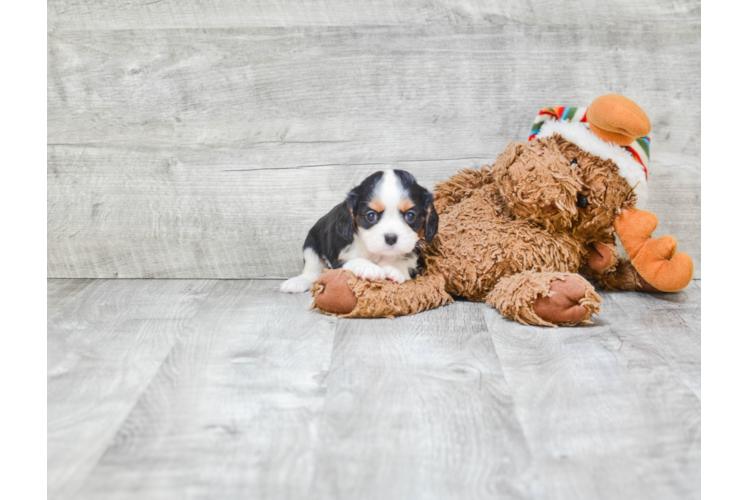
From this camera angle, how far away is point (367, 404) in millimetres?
1419

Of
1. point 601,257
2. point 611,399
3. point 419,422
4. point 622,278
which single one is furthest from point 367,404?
point 622,278

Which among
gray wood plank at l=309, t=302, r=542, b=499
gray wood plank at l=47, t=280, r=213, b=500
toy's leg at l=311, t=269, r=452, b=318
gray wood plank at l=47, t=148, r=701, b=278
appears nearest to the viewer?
gray wood plank at l=309, t=302, r=542, b=499

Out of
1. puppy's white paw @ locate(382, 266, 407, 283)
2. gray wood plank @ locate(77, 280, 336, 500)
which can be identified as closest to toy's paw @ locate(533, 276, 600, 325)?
puppy's white paw @ locate(382, 266, 407, 283)

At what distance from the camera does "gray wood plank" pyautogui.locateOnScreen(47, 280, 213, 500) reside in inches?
49.8

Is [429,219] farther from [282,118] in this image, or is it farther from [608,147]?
[282,118]

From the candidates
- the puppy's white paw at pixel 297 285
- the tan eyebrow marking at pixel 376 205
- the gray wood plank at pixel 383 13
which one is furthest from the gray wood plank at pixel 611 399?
the gray wood plank at pixel 383 13

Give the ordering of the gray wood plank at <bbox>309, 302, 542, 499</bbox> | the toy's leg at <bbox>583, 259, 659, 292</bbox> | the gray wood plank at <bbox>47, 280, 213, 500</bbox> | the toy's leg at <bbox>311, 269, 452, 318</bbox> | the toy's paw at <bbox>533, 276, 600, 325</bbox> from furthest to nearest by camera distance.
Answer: the toy's leg at <bbox>583, 259, 659, 292</bbox> < the toy's leg at <bbox>311, 269, 452, 318</bbox> < the toy's paw at <bbox>533, 276, 600, 325</bbox> < the gray wood plank at <bbox>47, 280, 213, 500</bbox> < the gray wood plank at <bbox>309, 302, 542, 499</bbox>

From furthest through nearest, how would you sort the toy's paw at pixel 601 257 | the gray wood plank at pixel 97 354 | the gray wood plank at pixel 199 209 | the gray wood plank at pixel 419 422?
the gray wood plank at pixel 199 209 < the toy's paw at pixel 601 257 < the gray wood plank at pixel 97 354 < the gray wood plank at pixel 419 422

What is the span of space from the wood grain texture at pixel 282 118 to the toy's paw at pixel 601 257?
42 cm

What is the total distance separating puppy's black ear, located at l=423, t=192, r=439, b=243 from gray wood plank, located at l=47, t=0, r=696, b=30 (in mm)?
710

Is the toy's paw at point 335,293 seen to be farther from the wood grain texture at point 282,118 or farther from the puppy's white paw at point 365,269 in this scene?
the wood grain texture at point 282,118

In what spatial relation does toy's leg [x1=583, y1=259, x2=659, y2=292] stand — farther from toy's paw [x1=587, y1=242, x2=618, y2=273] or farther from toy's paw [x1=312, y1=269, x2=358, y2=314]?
toy's paw [x1=312, y1=269, x2=358, y2=314]

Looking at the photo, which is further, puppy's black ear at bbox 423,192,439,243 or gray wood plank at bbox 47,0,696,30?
gray wood plank at bbox 47,0,696,30

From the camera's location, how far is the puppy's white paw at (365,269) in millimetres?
2002
